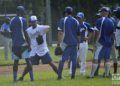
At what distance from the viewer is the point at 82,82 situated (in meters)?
14.4

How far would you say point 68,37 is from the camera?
604 inches

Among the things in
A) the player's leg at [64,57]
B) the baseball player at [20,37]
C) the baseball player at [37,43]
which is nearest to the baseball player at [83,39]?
the player's leg at [64,57]

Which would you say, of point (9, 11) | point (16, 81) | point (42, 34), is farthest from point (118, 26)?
point (9, 11)

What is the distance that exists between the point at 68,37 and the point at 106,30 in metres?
1.16

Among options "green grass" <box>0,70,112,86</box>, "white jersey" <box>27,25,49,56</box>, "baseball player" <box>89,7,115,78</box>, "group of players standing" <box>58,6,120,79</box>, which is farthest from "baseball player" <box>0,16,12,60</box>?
"baseball player" <box>89,7,115,78</box>

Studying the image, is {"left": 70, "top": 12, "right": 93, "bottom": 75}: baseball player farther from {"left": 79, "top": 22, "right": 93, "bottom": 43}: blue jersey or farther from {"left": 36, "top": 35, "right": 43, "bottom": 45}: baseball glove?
{"left": 36, "top": 35, "right": 43, "bottom": 45}: baseball glove

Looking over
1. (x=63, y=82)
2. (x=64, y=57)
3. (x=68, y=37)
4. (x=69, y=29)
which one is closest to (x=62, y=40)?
(x=68, y=37)

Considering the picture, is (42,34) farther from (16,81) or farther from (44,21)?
(44,21)

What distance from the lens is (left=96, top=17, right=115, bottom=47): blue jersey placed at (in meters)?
15.4

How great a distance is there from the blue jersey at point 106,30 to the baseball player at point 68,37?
2.34ft

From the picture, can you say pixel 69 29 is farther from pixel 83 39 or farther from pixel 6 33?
pixel 6 33

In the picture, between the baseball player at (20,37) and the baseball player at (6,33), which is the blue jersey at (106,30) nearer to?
the baseball player at (20,37)

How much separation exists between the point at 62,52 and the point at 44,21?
25188mm

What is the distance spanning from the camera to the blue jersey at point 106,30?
15414 millimetres
